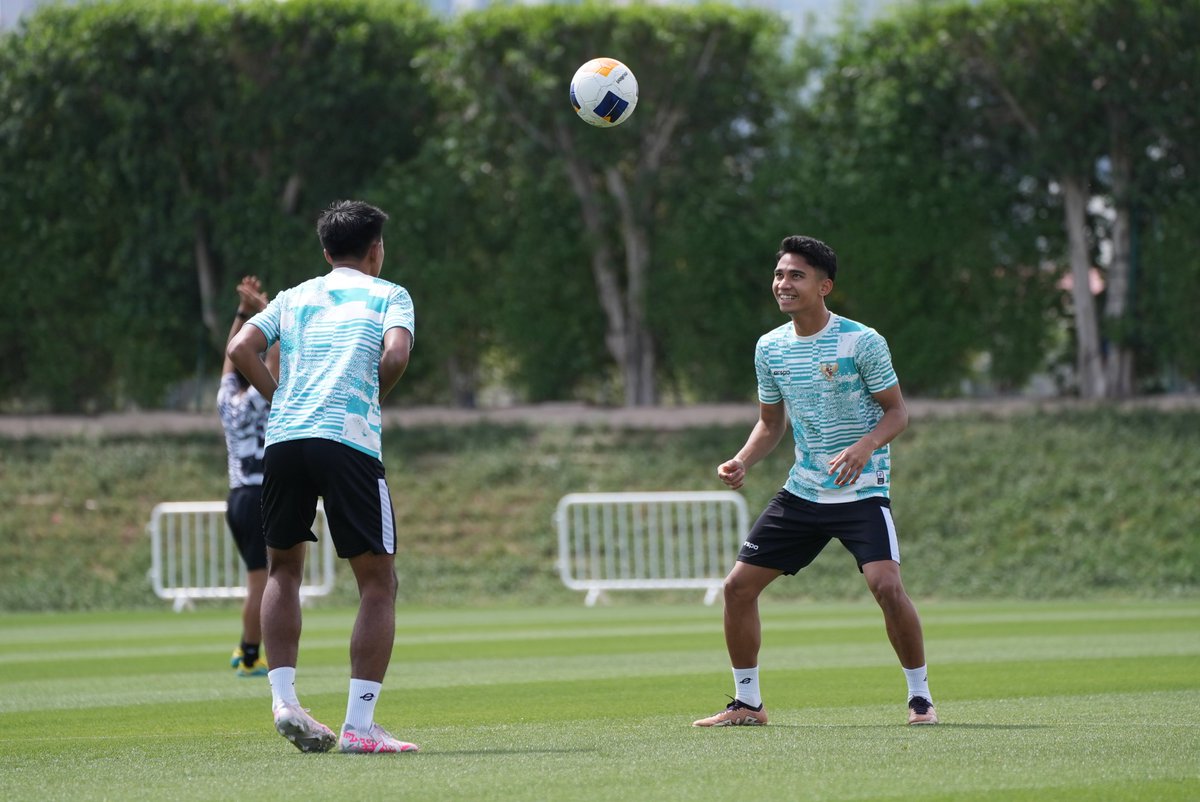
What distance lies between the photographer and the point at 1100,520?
66.8 ft

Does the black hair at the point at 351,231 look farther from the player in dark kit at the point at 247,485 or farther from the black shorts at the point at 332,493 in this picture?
the player in dark kit at the point at 247,485

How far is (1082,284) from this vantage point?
24250mm

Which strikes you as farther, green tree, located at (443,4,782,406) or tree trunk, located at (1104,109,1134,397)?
green tree, located at (443,4,782,406)

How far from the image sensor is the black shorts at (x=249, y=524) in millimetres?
11312

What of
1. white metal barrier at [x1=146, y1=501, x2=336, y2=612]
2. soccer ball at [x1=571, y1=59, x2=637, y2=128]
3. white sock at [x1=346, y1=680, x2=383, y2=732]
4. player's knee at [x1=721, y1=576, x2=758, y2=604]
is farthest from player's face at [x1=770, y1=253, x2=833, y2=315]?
white metal barrier at [x1=146, y1=501, x2=336, y2=612]

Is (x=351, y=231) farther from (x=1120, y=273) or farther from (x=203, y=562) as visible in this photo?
(x=1120, y=273)

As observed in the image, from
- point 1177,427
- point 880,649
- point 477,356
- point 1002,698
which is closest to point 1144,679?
point 1002,698

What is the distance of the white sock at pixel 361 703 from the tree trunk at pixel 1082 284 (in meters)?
19.6

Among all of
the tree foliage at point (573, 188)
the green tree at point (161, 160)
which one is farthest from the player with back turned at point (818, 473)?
the green tree at point (161, 160)

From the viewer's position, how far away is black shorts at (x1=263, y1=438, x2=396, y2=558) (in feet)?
21.5

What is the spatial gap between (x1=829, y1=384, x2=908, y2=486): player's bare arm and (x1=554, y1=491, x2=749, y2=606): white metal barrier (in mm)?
11631

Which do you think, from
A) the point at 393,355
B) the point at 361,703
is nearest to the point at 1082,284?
the point at 393,355

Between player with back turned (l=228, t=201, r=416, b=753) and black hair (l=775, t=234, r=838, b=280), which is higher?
black hair (l=775, t=234, r=838, b=280)

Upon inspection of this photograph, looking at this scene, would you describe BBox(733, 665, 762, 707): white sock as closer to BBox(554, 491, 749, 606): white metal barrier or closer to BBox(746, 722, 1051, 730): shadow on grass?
BBox(746, 722, 1051, 730): shadow on grass
